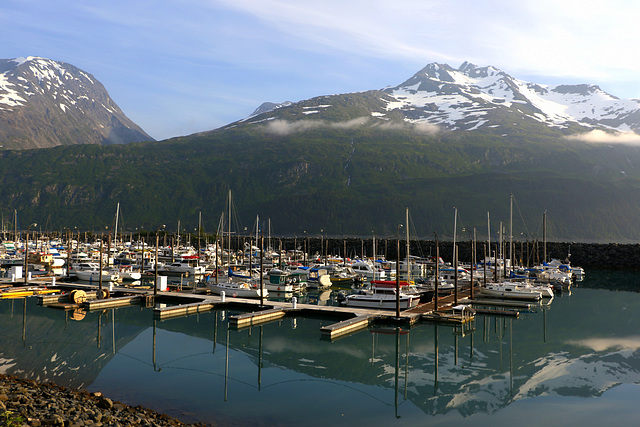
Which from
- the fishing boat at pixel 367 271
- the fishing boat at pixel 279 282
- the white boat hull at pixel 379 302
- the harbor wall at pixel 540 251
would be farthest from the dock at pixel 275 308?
the harbor wall at pixel 540 251

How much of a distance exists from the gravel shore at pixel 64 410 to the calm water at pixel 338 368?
2283mm

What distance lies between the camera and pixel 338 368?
33594 mm

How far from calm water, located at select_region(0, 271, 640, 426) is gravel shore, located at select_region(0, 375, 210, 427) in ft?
7.49

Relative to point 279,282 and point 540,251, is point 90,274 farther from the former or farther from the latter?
point 540,251

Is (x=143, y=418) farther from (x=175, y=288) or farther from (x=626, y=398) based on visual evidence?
(x=175, y=288)

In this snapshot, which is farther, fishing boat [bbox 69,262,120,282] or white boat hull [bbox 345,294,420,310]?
fishing boat [bbox 69,262,120,282]

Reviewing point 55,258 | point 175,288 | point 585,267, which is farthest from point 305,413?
point 585,267

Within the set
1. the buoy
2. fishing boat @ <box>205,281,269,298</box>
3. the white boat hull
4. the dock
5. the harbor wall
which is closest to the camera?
the dock

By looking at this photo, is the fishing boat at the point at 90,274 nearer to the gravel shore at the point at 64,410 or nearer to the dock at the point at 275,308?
the dock at the point at 275,308

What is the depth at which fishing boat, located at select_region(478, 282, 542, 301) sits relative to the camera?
2514 inches

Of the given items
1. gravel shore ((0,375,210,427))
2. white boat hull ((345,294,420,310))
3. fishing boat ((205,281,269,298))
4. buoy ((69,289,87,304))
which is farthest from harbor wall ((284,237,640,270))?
gravel shore ((0,375,210,427))

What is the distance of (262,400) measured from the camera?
2708 centimetres

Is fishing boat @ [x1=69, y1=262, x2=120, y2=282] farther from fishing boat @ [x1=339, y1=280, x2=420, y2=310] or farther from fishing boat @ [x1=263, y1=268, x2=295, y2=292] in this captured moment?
fishing boat @ [x1=339, y1=280, x2=420, y2=310]

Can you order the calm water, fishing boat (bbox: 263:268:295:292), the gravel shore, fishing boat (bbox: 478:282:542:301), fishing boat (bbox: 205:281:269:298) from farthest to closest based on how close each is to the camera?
fishing boat (bbox: 263:268:295:292) < fishing boat (bbox: 478:282:542:301) < fishing boat (bbox: 205:281:269:298) < the calm water < the gravel shore
